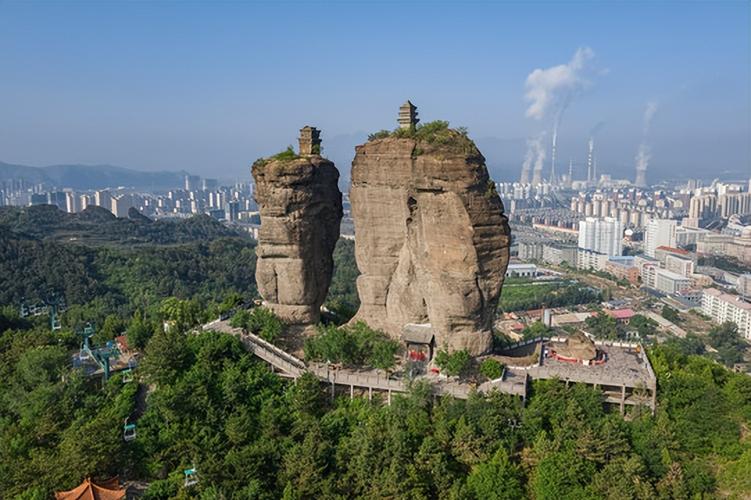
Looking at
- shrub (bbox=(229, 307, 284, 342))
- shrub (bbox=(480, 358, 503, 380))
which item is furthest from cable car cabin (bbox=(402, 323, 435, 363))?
shrub (bbox=(229, 307, 284, 342))

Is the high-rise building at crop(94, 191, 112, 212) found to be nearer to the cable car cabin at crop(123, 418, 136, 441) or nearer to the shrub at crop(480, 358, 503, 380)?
the cable car cabin at crop(123, 418, 136, 441)

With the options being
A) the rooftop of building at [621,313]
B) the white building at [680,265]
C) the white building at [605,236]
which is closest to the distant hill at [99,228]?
the rooftop of building at [621,313]

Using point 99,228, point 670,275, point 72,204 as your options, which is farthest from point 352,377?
point 72,204

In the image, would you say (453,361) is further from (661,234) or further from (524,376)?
(661,234)

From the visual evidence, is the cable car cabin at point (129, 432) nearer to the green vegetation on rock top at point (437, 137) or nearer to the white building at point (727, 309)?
the green vegetation on rock top at point (437, 137)

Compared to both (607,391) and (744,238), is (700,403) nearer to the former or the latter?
(607,391)

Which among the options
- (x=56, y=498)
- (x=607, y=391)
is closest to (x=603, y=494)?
(x=607, y=391)

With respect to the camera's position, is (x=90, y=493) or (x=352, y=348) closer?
(x=90, y=493)
